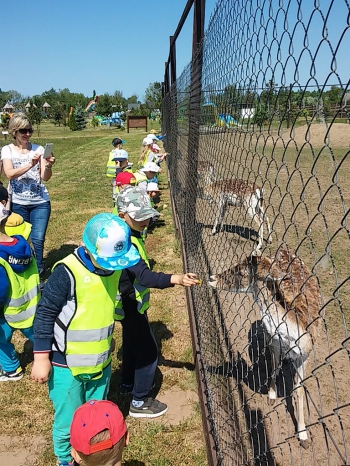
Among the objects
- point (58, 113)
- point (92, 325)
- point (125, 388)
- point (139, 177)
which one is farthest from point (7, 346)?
point (58, 113)

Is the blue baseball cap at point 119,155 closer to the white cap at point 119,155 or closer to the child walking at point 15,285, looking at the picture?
the white cap at point 119,155

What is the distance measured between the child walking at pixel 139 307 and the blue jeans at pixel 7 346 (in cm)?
87

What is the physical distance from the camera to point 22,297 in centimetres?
333

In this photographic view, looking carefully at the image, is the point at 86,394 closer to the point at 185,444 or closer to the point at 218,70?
the point at 185,444

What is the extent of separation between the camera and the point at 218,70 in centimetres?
352

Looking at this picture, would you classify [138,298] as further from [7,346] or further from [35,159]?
[35,159]

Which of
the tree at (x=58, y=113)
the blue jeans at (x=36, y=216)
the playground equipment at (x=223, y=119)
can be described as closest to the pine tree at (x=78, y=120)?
the tree at (x=58, y=113)

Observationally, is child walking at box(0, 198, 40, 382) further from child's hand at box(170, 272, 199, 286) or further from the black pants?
→ child's hand at box(170, 272, 199, 286)

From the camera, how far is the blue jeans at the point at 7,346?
136 inches

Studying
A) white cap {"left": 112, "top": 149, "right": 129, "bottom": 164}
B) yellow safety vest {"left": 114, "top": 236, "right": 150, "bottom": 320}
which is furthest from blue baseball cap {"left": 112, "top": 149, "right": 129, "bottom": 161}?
yellow safety vest {"left": 114, "top": 236, "right": 150, "bottom": 320}

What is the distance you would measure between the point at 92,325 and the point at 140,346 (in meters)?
0.88

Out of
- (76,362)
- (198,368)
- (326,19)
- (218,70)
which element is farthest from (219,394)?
(326,19)

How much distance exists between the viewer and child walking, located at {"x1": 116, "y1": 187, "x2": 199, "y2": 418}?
280 cm

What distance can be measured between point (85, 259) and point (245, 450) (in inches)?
68.8
